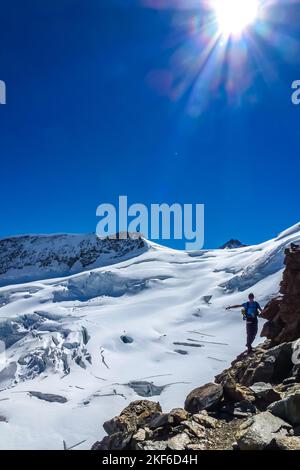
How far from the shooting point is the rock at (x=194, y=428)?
20.5 feet

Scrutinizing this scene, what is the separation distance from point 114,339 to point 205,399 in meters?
27.0

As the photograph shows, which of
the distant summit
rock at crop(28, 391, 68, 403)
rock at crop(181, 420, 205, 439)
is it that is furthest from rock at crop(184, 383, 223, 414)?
the distant summit

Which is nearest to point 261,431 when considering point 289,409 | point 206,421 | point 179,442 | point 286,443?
point 286,443

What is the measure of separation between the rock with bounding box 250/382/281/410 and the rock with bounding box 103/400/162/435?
218 cm

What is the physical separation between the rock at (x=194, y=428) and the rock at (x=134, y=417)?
1.18 m

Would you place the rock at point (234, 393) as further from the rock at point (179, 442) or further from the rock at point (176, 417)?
the rock at point (179, 442)

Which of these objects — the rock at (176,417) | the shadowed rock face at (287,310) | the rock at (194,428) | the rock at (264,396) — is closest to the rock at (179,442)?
the rock at (194,428)

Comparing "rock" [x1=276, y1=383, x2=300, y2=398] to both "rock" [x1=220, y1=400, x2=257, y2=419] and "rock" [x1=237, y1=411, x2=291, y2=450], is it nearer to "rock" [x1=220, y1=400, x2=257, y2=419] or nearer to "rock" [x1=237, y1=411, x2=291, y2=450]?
"rock" [x1=220, y1=400, x2=257, y2=419]

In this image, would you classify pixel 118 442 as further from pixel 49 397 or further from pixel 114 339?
pixel 114 339

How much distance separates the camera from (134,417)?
8.09m

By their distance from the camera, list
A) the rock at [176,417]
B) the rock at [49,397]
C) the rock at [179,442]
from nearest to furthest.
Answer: the rock at [179,442]
the rock at [176,417]
the rock at [49,397]

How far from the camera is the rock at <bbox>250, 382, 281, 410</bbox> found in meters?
7.28
